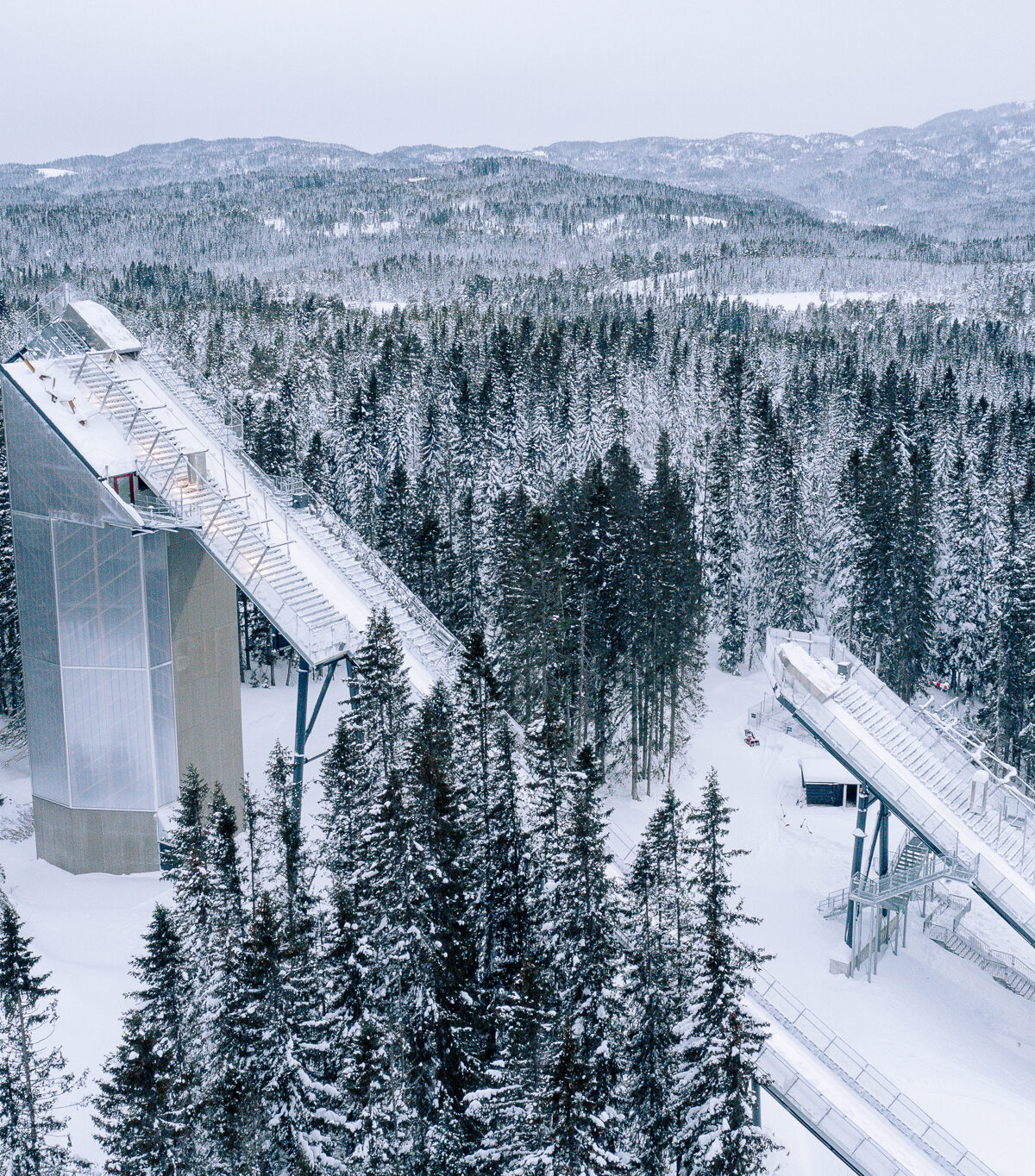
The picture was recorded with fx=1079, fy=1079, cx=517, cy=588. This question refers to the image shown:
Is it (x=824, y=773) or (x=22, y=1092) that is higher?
(x=22, y=1092)

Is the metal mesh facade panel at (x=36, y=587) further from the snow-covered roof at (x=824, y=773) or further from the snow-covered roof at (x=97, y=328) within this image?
the snow-covered roof at (x=824, y=773)

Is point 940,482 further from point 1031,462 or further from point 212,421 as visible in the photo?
point 212,421

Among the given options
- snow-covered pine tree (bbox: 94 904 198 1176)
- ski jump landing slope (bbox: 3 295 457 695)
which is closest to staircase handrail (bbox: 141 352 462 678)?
ski jump landing slope (bbox: 3 295 457 695)

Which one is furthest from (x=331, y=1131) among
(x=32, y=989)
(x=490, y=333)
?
(x=490, y=333)

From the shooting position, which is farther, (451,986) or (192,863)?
(192,863)

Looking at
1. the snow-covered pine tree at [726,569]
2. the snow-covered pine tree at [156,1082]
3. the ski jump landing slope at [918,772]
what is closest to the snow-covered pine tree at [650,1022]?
the snow-covered pine tree at [156,1082]

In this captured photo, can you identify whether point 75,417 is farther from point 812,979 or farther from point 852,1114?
point 852,1114

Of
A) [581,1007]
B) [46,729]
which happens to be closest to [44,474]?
[46,729]
